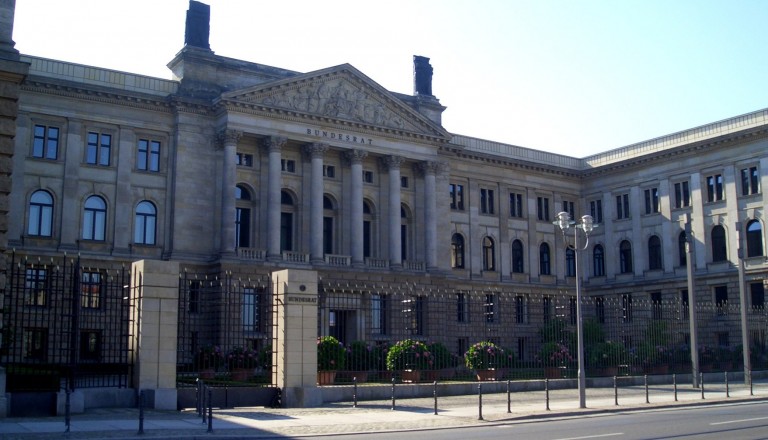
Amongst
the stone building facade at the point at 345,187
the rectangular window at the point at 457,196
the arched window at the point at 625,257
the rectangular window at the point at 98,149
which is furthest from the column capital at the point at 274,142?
the arched window at the point at 625,257

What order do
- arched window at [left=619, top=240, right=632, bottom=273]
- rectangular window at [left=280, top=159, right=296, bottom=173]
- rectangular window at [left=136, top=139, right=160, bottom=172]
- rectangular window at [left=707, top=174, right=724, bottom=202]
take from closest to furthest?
rectangular window at [left=136, top=139, right=160, bottom=172], rectangular window at [left=280, top=159, right=296, bottom=173], rectangular window at [left=707, top=174, right=724, bottom=202], arched window at [left=619, top=240, right=632, bottom=273]

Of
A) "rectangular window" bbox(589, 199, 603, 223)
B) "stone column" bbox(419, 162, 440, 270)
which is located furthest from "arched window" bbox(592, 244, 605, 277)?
"stone column" bbox(419, 162, 440, 270)

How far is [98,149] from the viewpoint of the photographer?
52219 millimetres

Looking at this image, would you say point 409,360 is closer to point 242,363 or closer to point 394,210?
point 242,363

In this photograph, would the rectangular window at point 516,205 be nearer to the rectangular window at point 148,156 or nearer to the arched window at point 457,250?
the arched window at point 457,250

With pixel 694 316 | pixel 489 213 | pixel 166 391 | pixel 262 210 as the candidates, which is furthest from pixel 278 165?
pixel 166 391

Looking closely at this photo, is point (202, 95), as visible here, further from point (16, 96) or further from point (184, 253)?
point (16, 96)

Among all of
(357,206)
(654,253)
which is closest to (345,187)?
(357,206)

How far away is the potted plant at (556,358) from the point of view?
3941cm

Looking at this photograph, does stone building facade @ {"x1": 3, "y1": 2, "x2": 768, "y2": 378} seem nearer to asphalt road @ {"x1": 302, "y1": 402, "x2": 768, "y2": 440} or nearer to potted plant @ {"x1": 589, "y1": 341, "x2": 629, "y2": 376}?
potted plant @ {"x1": 589, "y1": 341, "x2": 629, "y2": 376}

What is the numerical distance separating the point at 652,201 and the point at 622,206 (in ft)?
10.9

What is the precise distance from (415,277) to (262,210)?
11731 millimetres

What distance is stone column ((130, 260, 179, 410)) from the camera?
2467 cm

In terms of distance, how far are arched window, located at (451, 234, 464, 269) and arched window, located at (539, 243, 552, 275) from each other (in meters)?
8.66
